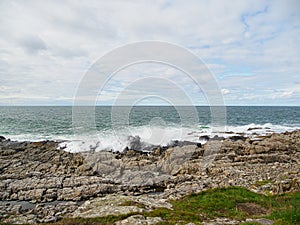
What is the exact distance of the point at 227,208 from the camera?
15.3 m

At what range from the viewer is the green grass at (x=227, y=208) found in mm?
12676

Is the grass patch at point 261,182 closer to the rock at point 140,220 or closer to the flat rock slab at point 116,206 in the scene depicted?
the flat rock slab at point 116,206

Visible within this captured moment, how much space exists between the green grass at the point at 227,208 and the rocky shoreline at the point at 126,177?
3.50 feet

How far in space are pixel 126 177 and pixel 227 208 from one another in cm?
1406

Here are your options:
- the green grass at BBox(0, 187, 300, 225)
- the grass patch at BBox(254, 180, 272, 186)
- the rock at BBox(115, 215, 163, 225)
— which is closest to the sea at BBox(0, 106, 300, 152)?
the grass patch at BBox(254, 180, 272, 186)

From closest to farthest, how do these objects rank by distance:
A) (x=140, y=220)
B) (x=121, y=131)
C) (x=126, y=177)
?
(x=140, y=220) → (x=126, y=177) → (x=121, y=131)

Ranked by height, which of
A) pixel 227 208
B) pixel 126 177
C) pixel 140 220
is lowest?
pixel 126 177

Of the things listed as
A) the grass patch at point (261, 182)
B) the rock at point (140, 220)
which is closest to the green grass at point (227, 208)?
the rock at point (140, 220)

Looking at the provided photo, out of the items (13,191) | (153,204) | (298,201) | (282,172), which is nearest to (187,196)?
(153,204)

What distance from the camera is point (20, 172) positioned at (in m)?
28.1

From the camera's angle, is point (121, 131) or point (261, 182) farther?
point (121, 131)

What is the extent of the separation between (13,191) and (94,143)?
24224 mm

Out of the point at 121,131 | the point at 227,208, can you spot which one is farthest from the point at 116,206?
the point at 121,131

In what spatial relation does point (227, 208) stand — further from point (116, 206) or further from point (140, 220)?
point (116, 206)
